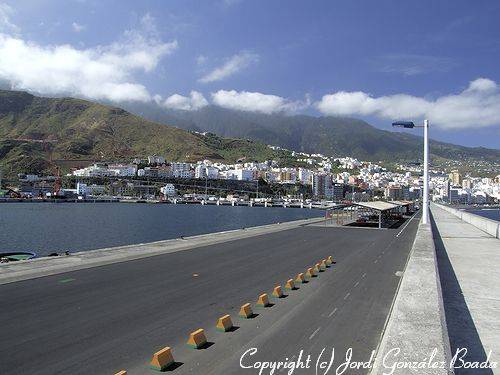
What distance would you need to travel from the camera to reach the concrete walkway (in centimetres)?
848

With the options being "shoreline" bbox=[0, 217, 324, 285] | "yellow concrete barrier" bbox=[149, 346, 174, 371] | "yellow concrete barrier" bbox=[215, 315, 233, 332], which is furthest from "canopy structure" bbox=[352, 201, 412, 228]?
"yellow concrete barrier" bbox=[149, 346, 174, 371]

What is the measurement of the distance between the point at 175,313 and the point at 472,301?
840cm

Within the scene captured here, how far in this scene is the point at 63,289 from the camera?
13008 millimetres

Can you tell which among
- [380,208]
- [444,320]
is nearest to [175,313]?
[444,320]

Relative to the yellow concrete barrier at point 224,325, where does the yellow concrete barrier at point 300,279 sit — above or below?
Answer: below

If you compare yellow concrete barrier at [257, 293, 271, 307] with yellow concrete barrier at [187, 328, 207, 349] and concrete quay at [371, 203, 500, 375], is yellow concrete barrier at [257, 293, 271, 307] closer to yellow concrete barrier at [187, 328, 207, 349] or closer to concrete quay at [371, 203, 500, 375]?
yellow concrete barrier at [187, 328, 207, 349]

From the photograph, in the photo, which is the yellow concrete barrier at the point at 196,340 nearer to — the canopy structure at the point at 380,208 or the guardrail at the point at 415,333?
the guardrail at the point at 415,333

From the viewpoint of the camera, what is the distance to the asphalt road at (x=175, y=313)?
25.6 ft

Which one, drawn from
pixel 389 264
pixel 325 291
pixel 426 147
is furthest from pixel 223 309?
pixel 426 147

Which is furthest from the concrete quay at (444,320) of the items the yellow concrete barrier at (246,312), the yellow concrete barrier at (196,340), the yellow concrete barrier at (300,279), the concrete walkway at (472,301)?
the yellow concrete barrier at (300,279)

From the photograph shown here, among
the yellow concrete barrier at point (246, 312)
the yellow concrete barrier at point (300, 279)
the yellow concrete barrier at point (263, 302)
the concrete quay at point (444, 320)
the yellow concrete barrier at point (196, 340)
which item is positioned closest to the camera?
the concrete quay at point (444, 320)

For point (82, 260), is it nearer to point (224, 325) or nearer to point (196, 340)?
point (224, 325)

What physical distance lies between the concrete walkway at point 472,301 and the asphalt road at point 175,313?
1676 mm

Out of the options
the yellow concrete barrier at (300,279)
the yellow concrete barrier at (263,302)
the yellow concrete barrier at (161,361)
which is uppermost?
the yellow concrete barrier at (161,361)
